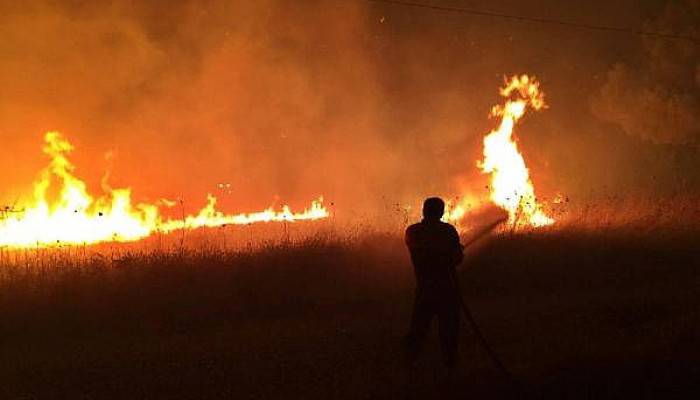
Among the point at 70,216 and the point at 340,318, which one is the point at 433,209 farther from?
the point at 70,216

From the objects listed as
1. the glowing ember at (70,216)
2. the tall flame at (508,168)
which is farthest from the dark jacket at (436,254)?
the tall flame at (508,168)

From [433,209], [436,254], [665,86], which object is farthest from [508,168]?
[436,254]

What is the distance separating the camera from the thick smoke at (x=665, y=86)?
21.7 meters

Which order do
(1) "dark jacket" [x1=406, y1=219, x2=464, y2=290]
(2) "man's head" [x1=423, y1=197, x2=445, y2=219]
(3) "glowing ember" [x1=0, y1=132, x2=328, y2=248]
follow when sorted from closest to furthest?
1. (1) "dark jacket" [x1=406, y1=219, x2=464, y2=290]
2. (2) "man's head" [x1=423, y1=197, x2=445, y2=219]
3. (3) "glowing ember" [x1=0, y1=132, x2=328, y2=248]

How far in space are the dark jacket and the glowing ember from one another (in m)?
10.8

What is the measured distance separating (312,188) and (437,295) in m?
17.7

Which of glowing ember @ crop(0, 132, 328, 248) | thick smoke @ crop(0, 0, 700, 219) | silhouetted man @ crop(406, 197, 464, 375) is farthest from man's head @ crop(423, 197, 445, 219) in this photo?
→ thick smoke @ crop(0, 0, 700, 219)

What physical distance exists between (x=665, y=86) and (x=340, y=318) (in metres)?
18.3

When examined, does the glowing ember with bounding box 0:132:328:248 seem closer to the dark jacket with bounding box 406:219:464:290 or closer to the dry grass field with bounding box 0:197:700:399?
the dry grass field with bounding box 0:197:700:399

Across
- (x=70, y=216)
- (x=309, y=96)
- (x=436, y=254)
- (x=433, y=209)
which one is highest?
(x=309, y=96)

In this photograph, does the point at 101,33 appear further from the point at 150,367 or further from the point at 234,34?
the point at 150,367

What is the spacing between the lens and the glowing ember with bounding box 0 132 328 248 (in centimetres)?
1582

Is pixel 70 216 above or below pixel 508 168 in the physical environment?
below

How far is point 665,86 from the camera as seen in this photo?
22.5 m
